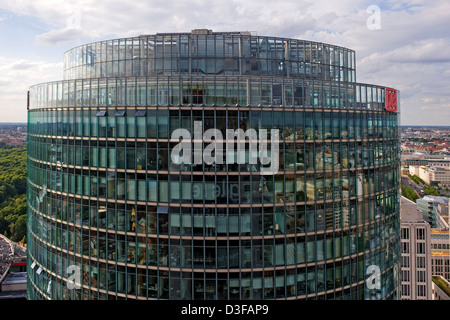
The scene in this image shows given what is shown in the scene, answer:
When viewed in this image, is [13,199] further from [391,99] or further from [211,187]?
[391,99]

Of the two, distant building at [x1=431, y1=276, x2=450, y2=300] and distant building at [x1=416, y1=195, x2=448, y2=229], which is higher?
distant building at [x1=416, y1=195, x2=448, y2=229]

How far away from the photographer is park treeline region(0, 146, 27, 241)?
116188mm

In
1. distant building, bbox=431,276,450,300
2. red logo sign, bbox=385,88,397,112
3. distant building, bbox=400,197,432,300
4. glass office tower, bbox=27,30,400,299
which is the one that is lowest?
distant building, bbox=431,276,450,300

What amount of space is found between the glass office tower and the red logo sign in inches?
48.4

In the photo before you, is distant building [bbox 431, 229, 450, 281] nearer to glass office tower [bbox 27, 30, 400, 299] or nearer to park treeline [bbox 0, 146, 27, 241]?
glass office tower [bbox 27, 30, 400, 299]

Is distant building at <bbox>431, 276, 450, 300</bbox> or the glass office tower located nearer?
the glass office tower

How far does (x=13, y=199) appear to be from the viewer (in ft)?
456

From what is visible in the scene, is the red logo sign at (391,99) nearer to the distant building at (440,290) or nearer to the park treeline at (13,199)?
the distant building at (440,290)

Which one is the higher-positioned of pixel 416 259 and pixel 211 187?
pixel 211 187

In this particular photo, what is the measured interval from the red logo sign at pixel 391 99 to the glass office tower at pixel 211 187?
1.23 meters

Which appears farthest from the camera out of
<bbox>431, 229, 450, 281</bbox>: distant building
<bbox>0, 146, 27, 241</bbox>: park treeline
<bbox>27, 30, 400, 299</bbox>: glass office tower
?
<bbox>0, 146, 27, 241</bbox>: park treeline

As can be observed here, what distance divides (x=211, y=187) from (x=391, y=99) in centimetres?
2505

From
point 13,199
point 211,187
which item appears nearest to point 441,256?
point 211,187

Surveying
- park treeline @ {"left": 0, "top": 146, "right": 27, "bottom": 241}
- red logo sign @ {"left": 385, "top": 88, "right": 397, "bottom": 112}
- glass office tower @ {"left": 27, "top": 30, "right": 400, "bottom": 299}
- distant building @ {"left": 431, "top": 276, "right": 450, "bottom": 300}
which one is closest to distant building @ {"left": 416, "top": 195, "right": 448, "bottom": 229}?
distant building @ {"left": 431, "top": 276, "right": 450, "bottom": 300}
